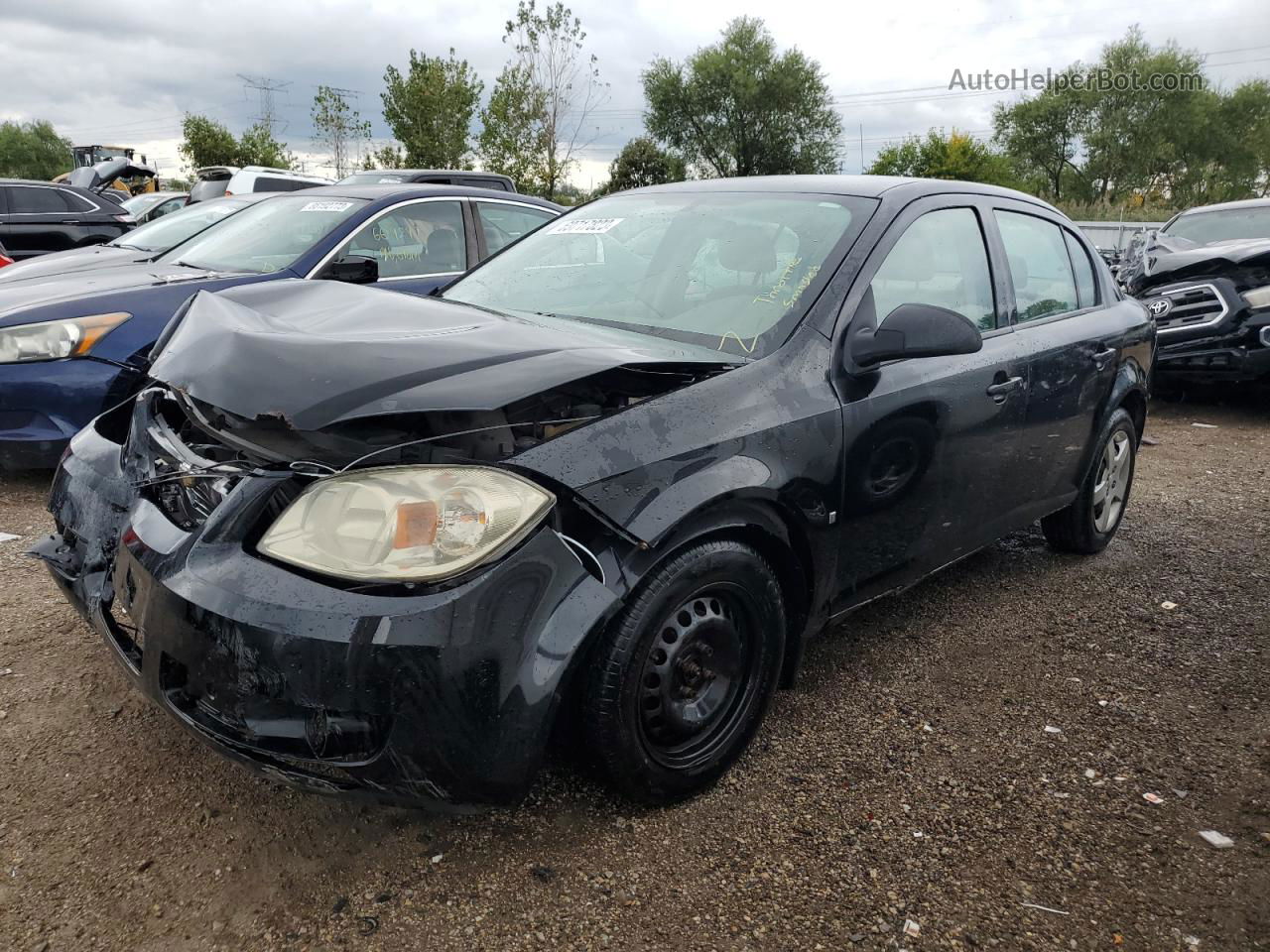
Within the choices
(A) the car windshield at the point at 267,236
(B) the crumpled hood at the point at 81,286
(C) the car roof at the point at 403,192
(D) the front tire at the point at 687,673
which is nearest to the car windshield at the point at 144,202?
(A) the car windshield at the point at 267,236

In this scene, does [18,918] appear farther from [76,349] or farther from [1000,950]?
[76,349]

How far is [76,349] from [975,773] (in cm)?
421

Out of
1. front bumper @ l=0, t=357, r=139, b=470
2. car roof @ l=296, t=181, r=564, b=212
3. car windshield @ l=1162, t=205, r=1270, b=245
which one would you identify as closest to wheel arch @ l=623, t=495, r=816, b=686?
front bumper @ l=0, t=357, r=139, b=470

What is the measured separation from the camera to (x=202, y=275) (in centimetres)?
504

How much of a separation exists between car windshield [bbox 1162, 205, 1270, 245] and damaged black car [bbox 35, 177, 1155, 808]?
695 centimetres

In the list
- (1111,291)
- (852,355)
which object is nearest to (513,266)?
(852,355)

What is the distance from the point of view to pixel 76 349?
14.3ft

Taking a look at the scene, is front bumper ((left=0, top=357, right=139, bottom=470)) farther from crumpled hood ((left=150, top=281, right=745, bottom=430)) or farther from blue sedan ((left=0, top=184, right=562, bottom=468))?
crumpled hood ((left=150, top=281, right=745, bottom=430))

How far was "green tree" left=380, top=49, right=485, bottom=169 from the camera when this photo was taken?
26703mm

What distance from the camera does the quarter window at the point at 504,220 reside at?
19.4 feet

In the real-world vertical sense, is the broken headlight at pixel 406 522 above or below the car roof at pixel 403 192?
below

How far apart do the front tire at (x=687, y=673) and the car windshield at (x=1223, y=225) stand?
8163mm

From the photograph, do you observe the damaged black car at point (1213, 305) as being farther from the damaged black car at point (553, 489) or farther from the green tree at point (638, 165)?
the green tree at point (638, 165)

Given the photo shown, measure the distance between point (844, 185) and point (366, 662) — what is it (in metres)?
2.19
